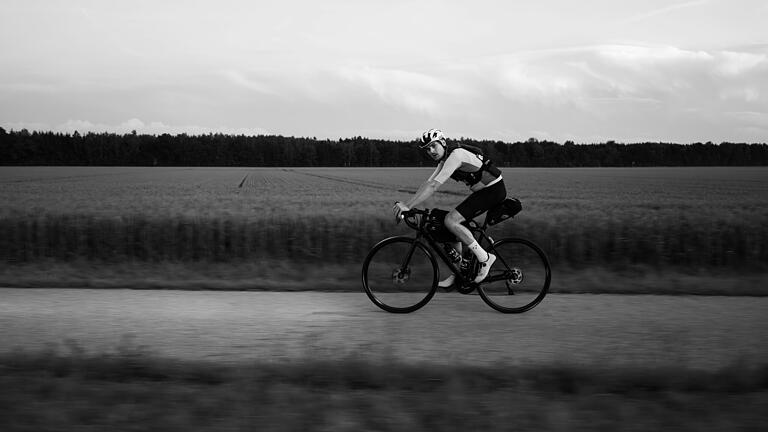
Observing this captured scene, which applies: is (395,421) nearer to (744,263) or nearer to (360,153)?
(744,263)

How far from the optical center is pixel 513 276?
312 inches

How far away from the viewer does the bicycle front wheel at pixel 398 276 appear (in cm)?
782

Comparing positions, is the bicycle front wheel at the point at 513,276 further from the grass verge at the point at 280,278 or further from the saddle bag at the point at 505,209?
the grass verge at the point at 280,278

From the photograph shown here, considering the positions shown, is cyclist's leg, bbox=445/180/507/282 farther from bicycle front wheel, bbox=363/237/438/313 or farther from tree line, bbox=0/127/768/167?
tree line, bbox=0/127/768/167

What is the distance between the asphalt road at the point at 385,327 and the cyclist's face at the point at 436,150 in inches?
66.3

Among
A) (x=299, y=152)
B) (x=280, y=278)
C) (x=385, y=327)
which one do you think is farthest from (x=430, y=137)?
(x=299, y=152)

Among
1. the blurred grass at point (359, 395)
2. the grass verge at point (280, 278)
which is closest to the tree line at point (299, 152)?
the grass verge at point (280, 278)

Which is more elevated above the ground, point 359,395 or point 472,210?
point 472,210

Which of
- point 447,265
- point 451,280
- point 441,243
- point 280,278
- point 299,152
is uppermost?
point 299,152

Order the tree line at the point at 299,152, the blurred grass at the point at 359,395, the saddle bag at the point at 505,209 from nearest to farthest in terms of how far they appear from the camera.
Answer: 1. the blurred grass at the point at 359,395
2. the saddle bag at the point at 505,209
3. the tree line at the point at 299,152

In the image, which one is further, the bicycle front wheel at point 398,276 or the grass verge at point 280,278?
the grass verge at point 280,278

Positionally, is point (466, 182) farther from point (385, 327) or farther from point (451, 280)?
point (385, 327)

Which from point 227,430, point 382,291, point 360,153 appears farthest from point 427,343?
point 360,153

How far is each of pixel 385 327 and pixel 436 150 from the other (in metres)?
1.86
